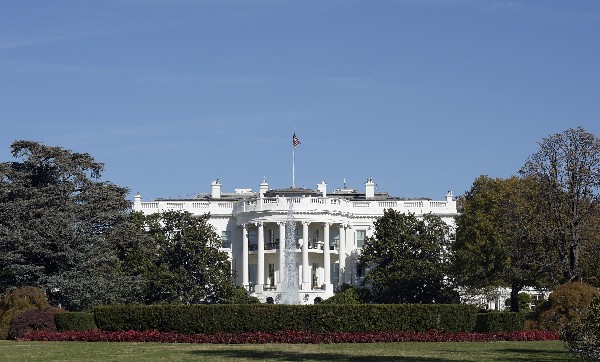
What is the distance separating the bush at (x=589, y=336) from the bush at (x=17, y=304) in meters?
27.3

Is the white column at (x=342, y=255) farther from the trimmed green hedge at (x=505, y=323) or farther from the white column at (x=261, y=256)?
the trimmed green hedge at (x=505, y=323)

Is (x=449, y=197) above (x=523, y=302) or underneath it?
above

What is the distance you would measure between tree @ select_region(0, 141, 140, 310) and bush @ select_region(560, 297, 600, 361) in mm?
32608

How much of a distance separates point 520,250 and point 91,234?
845 inches

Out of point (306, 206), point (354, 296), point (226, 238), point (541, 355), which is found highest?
point (306, 206)

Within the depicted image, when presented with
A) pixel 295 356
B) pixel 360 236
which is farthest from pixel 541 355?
pixel 360 236

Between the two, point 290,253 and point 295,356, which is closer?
point 295,356

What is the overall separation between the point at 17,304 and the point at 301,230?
46903 millimetres

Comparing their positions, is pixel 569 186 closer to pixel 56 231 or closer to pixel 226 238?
pixel 56 231

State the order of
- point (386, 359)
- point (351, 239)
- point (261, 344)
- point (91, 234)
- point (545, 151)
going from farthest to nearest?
point (351, 239) → point (91, 234) → point (545, 151) → point (261, 344) → point (386, 359)

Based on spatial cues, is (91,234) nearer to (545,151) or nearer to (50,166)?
(50,166)

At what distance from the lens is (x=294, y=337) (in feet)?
127

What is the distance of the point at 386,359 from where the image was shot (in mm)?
30688

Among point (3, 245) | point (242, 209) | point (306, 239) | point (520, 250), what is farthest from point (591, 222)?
point (242, 209)
